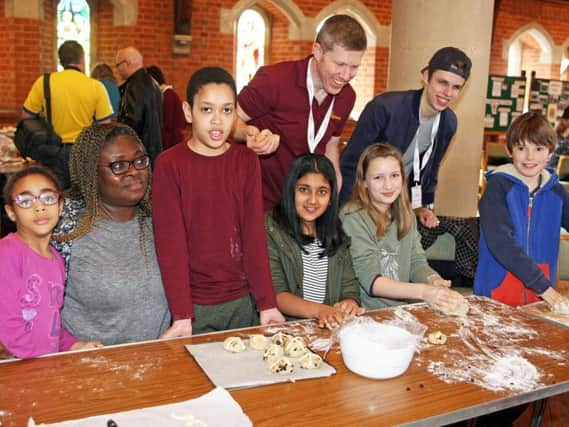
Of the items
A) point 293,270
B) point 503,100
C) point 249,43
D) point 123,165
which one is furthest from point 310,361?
point 503,100

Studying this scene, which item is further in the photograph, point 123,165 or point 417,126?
point 417,126

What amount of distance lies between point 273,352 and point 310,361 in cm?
12

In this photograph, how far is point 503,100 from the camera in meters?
10.9

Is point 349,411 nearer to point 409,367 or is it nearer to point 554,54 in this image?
point 409,367

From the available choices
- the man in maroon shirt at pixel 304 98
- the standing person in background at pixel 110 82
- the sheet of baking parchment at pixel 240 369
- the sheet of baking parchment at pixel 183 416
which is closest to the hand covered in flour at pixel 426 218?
the man in maroon shirt at pixel 304 98

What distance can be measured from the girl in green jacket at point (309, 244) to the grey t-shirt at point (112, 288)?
586 mm

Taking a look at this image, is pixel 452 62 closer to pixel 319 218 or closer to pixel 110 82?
pixel 319 218

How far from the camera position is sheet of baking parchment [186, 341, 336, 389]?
1.76 meters

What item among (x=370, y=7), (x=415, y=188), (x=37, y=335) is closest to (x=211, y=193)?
(x=37, y=335)

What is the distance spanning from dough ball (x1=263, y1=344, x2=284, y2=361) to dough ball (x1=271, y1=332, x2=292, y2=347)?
9 centimetres

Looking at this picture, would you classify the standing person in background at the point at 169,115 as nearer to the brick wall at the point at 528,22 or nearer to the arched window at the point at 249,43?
the arched window at the point at 249,43

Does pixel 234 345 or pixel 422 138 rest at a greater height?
pixel 422 138

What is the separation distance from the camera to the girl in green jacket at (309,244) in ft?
9.02

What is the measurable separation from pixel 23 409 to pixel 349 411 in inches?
32.5
